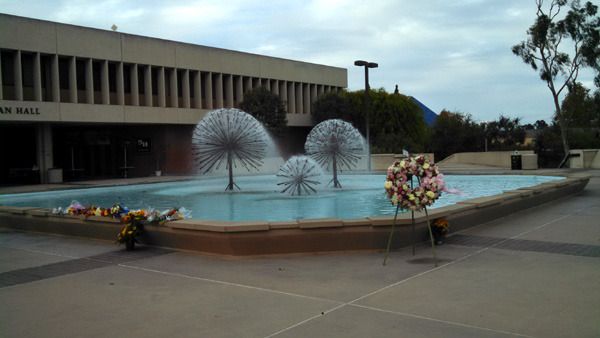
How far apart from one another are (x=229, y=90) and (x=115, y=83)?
1018 centimetres

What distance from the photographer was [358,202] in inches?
665

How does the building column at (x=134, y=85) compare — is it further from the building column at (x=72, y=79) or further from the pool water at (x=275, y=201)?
Result: the pool water at (x=275, y=201)

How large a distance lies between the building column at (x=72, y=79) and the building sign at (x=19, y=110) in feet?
9.40

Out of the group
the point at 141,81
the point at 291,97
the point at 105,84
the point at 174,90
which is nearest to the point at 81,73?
the point at 105,84

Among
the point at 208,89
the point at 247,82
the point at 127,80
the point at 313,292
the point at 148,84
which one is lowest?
the point at 313,292

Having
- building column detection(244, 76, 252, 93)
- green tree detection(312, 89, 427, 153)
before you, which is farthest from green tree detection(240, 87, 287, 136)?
green tree detection(312, 89, 427, 153)

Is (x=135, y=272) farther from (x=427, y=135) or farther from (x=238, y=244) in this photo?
(x=427, y=135)

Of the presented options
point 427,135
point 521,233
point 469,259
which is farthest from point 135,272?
point 427,135

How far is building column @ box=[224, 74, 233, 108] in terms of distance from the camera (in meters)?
47.5

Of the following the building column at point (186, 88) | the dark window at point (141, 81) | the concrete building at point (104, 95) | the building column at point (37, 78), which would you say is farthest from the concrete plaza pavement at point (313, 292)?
the building column at point (186, 88)

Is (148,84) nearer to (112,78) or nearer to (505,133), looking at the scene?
(112,78)

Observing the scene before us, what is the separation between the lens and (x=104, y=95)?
38.0m

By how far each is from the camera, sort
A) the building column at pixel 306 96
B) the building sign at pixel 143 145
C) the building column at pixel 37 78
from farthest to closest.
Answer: the building column at pixel 306 96, the building sign at pixel 143 145, the building column at pixel 37 78

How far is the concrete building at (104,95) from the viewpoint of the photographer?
3403 centimetres
